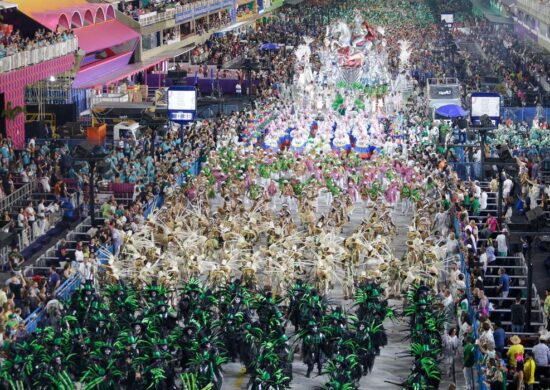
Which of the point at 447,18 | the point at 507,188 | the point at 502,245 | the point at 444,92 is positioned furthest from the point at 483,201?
the point at 447,18

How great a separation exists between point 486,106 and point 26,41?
17955mm

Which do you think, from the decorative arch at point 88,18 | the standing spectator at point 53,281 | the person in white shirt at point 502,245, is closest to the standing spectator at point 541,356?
the person in white shirt at point 502,245

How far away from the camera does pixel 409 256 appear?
120 ft

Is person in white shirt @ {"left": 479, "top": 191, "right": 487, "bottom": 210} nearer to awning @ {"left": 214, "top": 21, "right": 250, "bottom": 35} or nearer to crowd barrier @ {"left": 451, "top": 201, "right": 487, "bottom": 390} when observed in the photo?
crowd barrier @ {"left": 451, "top": 201, "right": 487, "bottom": 390}

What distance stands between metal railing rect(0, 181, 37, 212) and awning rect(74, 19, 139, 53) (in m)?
23.6

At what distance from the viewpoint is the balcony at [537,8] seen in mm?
88488

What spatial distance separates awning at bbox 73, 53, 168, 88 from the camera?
216 feet

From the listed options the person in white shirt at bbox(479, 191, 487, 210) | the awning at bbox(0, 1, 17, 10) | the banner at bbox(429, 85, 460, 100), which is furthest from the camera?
the banner at bbox(429, 85, 460, 100)

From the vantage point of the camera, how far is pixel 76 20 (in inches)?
2891

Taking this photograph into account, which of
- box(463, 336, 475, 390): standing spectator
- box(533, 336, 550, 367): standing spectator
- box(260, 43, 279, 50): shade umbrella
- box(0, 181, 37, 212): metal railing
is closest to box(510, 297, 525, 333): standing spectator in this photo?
box(463, 336, 475, 390): standing spectator

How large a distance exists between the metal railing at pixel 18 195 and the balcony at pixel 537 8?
161ft

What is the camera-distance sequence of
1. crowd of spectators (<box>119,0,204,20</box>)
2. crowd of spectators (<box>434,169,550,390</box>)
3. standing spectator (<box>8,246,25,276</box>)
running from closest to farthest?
crowd of spectators (<box>434,169,550,390</box>), standing spectator (<box>8,246,25,276</box>), crowd of spectators (<box>119,0,204,20</box>)

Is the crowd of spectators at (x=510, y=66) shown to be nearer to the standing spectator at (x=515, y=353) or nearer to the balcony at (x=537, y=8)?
the balcony at (x=537, y=8)

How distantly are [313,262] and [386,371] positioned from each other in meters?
5.11
